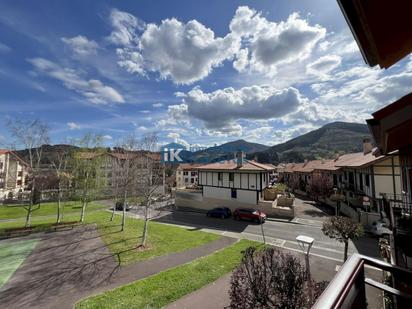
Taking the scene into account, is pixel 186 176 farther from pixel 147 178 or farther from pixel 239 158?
pixel 147 178

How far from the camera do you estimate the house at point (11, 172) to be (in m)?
42.7

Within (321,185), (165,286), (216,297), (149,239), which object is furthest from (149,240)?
(321,185)

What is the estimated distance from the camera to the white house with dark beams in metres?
27.8

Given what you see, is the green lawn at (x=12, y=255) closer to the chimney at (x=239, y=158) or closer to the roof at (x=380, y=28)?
the roof at (x=380, y=28)

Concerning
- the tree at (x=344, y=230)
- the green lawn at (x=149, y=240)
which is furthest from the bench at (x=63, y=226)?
the tree at (x=344, y=230)

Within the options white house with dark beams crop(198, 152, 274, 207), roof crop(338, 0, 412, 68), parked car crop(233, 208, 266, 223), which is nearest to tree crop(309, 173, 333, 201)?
white house with dark beams crop(198, 152, 274, 207)

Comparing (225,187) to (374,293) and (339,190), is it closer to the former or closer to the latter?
(339,190)

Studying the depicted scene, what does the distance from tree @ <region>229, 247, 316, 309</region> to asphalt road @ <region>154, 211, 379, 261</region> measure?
32.5 ft

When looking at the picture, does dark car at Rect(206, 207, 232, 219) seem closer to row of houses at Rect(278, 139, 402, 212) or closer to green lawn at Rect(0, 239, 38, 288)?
row of houses at Rect(278, 139, 402, 212)

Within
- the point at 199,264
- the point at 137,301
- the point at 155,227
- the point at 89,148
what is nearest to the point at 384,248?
the point at 199,264

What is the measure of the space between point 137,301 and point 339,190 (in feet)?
103

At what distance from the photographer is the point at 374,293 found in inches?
378

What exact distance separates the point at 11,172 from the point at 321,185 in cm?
6533

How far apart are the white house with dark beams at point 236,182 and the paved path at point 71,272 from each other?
11.7 metres
